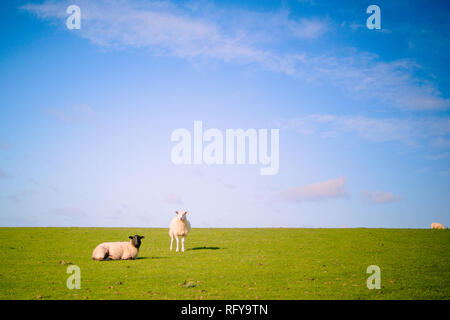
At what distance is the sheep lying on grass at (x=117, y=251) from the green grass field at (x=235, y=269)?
2.86ft

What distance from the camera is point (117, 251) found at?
81.0ft

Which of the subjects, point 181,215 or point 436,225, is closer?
point 181,215

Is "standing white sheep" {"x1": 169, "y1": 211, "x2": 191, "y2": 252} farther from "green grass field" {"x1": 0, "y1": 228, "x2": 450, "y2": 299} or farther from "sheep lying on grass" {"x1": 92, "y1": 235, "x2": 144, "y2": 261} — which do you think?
"sheep lying on grass" {"x1": 92, "y1": 235, "x2": 144, "y2": 261}

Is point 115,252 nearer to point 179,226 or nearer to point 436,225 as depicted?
point 179,226

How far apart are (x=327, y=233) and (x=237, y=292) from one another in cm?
2835

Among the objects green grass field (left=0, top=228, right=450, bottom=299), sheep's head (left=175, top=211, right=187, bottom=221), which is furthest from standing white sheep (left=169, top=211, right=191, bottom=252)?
green grass field (left=0, top=228, right=450, bottom=299)

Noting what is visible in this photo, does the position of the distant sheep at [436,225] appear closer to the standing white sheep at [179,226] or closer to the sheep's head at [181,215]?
the standing white sheep at [179,226]

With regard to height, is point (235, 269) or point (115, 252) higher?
point (115, 252)

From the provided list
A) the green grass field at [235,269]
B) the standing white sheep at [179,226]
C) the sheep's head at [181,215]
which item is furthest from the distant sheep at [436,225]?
the sheep's head at [181,215]

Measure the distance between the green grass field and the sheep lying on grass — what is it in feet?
2.86

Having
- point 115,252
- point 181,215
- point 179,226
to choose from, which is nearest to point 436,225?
point 179,226

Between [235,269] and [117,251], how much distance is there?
8.50 metres

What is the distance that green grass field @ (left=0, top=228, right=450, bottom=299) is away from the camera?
1667 centimetres
